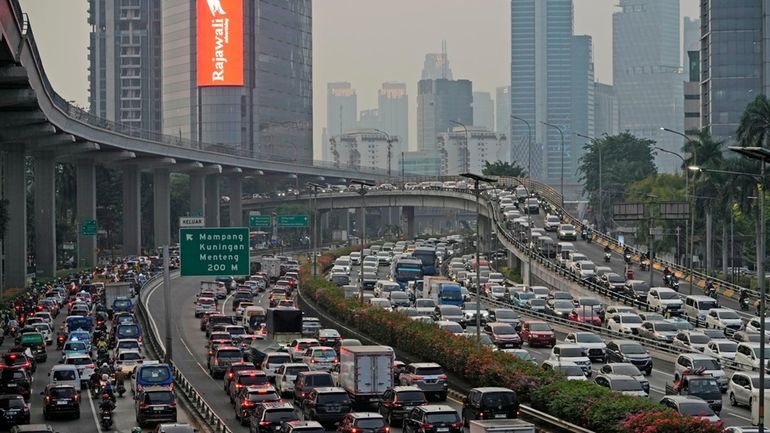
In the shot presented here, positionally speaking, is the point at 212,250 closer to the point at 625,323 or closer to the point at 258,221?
the point at 625,323

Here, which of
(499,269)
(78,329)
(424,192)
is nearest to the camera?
(78,329)

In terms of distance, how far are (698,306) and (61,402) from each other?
3973 centimetres

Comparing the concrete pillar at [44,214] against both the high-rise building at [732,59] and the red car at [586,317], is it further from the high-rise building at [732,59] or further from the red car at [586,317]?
the high-rise building at [732,59]

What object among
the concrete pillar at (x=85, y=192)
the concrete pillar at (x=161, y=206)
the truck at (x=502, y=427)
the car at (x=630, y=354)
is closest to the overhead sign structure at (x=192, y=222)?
the car at (x=630, y=354)

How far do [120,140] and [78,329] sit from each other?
196 feet

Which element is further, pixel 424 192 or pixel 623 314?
pixel 424 192

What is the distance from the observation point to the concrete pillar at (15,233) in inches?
4417

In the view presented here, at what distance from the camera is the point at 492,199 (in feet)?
470

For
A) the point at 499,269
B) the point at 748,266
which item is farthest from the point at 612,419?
the point at 748,266

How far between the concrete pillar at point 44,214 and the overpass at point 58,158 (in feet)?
0.30

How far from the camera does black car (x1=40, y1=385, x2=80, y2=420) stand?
153 ft

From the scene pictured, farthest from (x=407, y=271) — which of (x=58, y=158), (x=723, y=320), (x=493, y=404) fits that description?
(x=493, y=404)

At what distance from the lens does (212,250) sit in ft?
199

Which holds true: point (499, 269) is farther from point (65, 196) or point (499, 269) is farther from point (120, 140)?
point (65, 196)
